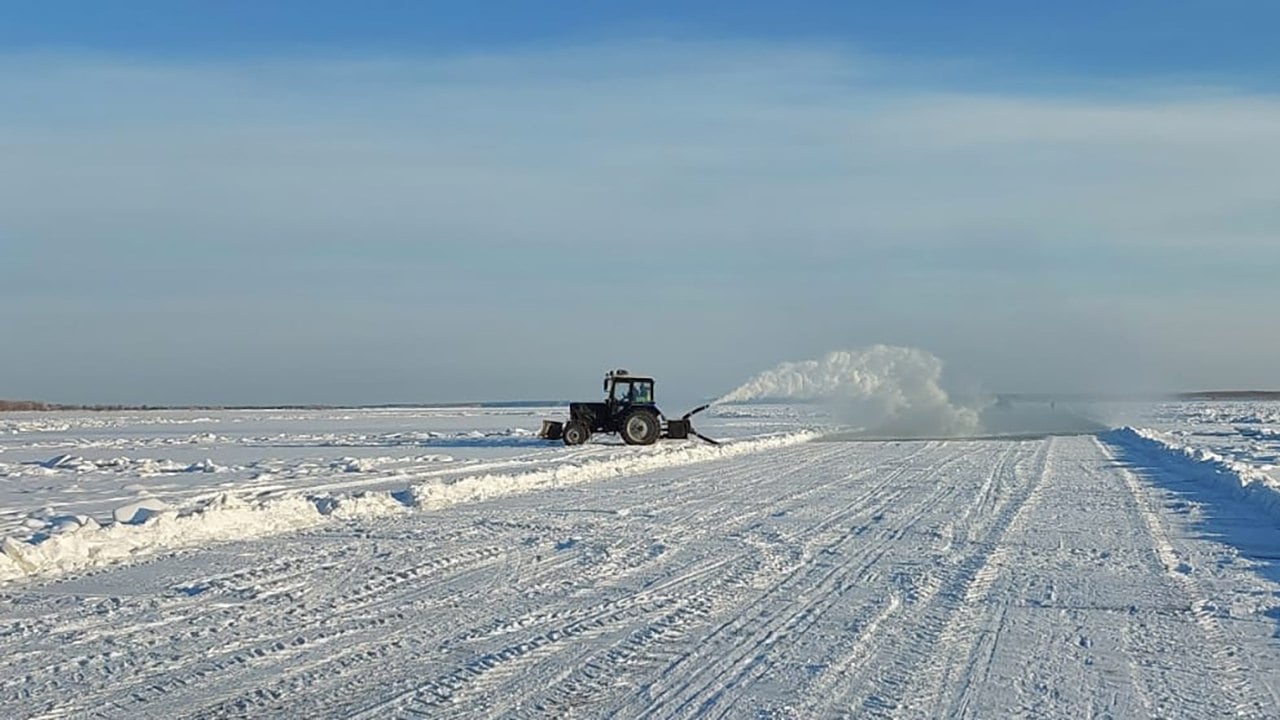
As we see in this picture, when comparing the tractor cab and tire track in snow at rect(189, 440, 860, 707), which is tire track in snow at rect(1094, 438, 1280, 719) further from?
the tractor cab

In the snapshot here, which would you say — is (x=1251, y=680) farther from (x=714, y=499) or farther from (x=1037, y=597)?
(x=714, y=499)

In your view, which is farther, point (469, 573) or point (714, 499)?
point (714, 499)

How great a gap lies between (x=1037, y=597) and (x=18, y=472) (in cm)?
2285

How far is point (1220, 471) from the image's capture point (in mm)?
21938

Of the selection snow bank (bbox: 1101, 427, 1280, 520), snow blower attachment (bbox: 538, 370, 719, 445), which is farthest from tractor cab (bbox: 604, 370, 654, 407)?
snow bank (bbox: 1101, 427, 1280, 520)

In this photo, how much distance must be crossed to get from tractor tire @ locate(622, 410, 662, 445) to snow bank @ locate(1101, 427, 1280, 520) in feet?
40.7

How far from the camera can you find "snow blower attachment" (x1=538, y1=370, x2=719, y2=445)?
111 feet

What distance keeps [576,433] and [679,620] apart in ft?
83.9

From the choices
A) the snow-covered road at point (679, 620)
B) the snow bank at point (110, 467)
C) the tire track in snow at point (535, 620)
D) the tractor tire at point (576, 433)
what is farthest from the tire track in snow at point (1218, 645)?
the tractor tire at point (576, 433)

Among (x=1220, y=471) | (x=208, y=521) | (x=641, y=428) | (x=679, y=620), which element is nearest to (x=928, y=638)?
(x=679, y=620)

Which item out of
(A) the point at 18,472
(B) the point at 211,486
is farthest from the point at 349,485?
(A) the point at 18,472

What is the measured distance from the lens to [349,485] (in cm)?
2122

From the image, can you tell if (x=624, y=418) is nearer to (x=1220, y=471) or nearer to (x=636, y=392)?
(x=636, y=392)

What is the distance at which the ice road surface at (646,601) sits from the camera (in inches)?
269
